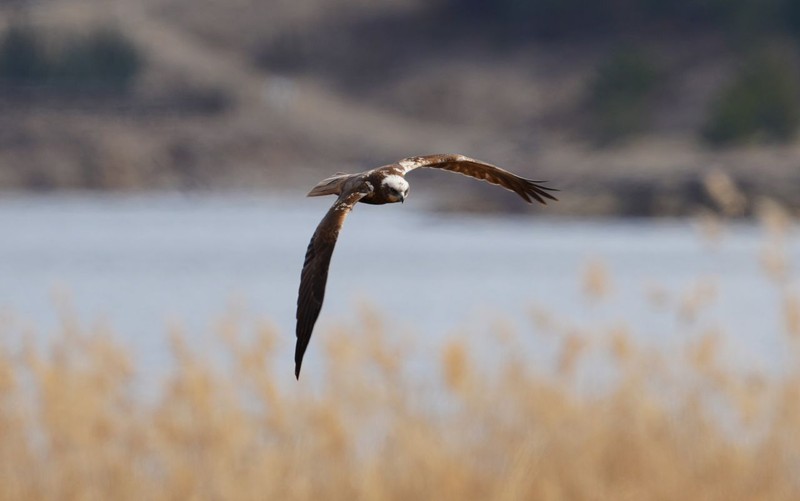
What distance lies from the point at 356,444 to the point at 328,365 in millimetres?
640

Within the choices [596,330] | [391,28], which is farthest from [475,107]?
[596,330]

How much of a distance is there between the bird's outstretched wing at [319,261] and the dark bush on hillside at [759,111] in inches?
1636

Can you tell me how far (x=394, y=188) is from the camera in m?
3.02

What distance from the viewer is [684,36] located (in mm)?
60156

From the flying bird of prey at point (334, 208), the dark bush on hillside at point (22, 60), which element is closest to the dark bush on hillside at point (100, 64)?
the dark bush on hillside at point (22, 60)

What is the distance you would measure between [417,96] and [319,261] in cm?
5675

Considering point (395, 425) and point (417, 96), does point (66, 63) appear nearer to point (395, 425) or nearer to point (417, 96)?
point (417, 96)

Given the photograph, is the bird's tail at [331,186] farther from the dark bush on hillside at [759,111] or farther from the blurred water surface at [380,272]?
the dark bush on hillside at [759,111]

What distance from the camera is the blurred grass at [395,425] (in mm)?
9430

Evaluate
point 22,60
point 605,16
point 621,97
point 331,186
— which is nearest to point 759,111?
point 621,97

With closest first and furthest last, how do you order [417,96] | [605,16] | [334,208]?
[334,208] → [417,96] → [605,16]

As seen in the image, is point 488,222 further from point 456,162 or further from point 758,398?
point 456,162

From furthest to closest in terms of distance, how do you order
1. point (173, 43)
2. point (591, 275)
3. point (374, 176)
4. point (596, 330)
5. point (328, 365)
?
1. point (173, 43)
2. point (596, 330)
3. point (328, 365)
4. point (591, 275)
5. point (374, 176)

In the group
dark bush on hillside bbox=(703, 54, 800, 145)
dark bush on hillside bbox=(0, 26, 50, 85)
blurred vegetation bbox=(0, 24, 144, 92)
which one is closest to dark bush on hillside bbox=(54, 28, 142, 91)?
blurred vegetation bbox=(0, 24, 144, 92)
